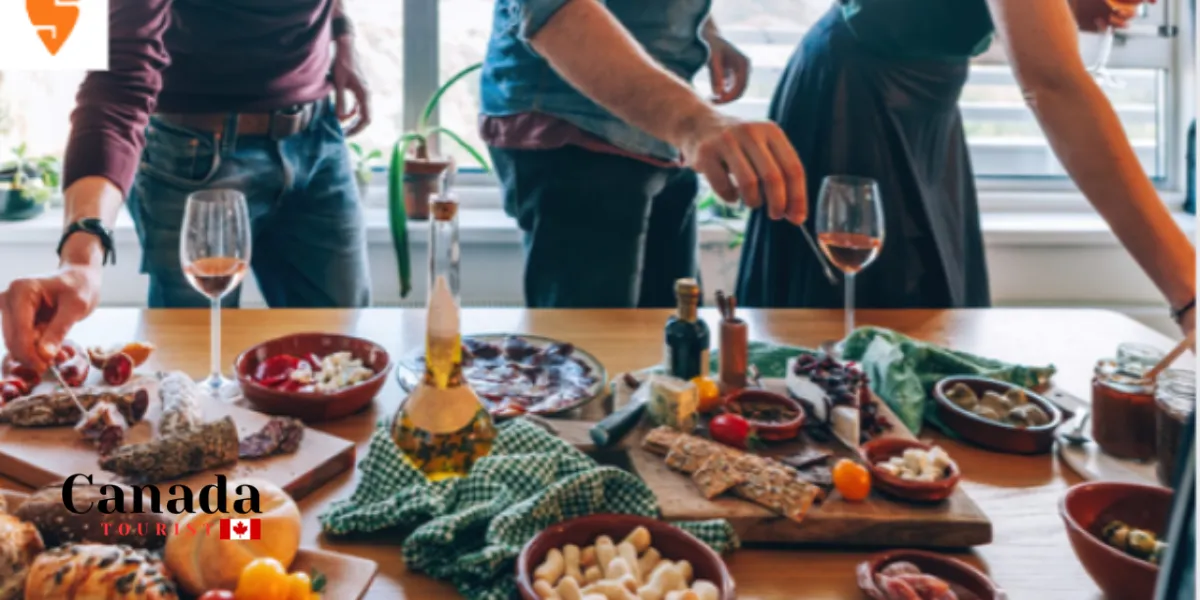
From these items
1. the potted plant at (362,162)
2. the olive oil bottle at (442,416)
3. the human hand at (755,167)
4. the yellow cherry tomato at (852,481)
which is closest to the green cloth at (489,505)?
the olive oil bottle at (442,416)

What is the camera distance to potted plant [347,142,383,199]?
274 cm

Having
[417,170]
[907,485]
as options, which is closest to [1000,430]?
[907,485]

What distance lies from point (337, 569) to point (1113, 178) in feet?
3.18

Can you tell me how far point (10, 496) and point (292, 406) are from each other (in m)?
0.35

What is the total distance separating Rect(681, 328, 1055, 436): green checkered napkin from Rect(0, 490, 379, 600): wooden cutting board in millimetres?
631

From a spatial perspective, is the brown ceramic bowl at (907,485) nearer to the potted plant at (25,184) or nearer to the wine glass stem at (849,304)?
the wine glass stem at (849,304)

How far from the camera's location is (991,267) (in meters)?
2.79

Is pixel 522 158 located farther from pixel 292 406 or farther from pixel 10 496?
pixel 10 496

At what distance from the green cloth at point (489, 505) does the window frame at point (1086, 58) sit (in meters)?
2.08

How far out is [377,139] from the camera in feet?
9.64

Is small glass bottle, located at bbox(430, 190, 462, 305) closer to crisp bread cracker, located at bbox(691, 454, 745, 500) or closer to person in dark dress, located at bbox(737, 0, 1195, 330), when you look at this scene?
crisp bread cracker, located at bbox(691, 454, 745, 500)

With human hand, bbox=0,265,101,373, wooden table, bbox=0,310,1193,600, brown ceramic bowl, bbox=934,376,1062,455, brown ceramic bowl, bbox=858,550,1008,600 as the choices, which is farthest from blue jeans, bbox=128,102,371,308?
brown ceramic bowl, bbox=858,550,1008,600

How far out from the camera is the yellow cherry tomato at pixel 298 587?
67cm

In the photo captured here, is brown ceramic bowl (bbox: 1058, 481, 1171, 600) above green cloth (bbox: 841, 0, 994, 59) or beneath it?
beneath
